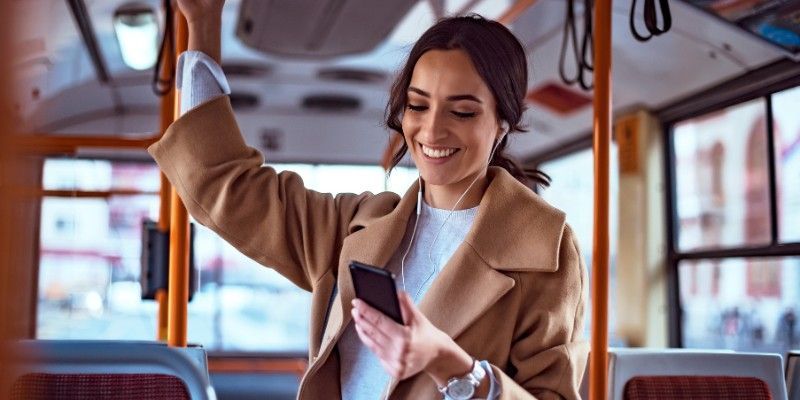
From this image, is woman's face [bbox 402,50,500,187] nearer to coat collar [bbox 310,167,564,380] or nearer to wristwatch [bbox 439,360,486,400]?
coat collar [bbox 310,167,564,380]

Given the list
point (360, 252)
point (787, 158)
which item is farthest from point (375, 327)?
point (787, 158)

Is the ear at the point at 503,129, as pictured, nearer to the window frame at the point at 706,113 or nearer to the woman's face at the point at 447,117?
the woman's face at the point at 447,117

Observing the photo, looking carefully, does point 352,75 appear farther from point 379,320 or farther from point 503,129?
point 379,320

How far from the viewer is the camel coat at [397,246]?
1403 millimetres

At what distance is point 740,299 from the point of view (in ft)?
17.8

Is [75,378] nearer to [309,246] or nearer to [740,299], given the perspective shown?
[309,246]

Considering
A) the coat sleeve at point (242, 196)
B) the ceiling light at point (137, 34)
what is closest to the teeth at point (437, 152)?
the coat sleeve at point (242, 196)

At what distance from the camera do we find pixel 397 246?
1491 mm

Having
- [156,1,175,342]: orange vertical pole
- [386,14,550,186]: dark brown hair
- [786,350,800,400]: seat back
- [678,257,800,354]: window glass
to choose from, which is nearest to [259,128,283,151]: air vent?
[678,257,800,354]: window glass

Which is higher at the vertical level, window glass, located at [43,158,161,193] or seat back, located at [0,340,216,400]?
window glass, located at [43,158,161,193]

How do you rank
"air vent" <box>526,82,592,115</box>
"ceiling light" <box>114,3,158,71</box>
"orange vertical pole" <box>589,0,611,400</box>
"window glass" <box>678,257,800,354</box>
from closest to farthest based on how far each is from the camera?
1. "orange vertical pole" <box>589,0,611,400</box>
2. "window glass" <box>678,257,800,354</box>
3. "ceiling light" <box>114,3,158,71</box>
4. "air vent" <box>526,82,592,115</box>

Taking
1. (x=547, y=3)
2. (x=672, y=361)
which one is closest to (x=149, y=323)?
(x=547, y=3)

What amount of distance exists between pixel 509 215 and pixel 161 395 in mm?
726

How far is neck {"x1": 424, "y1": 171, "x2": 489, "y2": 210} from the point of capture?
152cm
